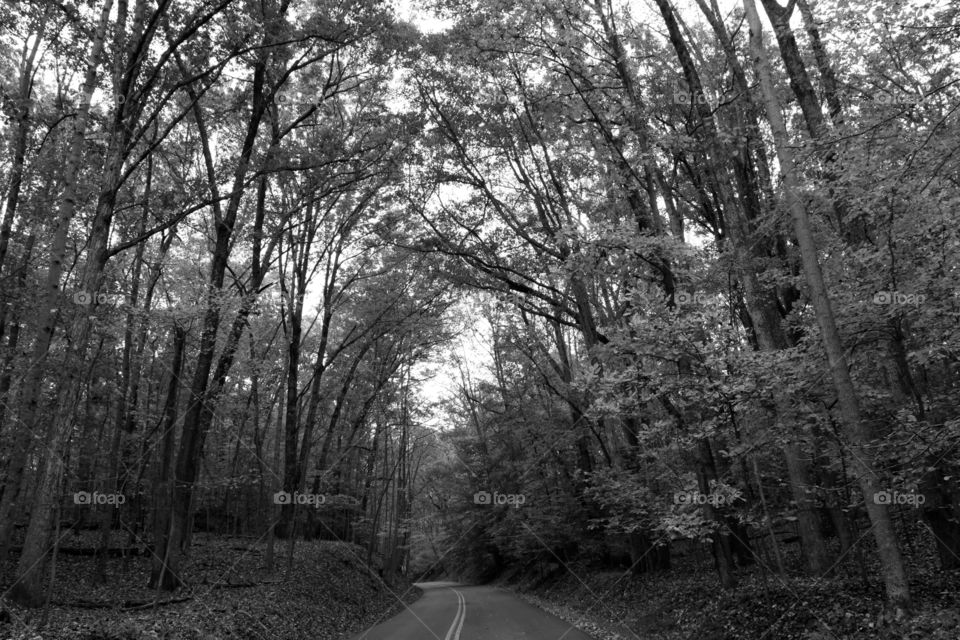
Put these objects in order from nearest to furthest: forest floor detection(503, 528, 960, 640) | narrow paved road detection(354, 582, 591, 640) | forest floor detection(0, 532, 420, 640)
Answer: forest floor detection(503, 528, 960, 640) < forest floor detection(0, 532, 420, 640) < narrow paved road detection(354, 582, 591, 640)

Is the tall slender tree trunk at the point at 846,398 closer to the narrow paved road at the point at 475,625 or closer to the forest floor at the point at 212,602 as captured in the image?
the narrow paved road at the point at 475,625

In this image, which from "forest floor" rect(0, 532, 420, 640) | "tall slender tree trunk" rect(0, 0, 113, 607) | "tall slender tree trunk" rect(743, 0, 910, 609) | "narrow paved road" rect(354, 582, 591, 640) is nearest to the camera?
"tall slender tree trunk" rect(743, 0, 910, 609)

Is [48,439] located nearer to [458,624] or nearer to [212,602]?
[212,602]

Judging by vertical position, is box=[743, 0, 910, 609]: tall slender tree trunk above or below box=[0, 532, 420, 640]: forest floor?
above

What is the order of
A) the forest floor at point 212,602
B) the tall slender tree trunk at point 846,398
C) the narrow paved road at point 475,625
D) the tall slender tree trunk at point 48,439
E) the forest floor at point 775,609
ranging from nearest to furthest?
the tall slender tree trunk at point 846,398 → the forest floor at point 775,609 → the forest floor at point 212,602 → the tall slender tree trunk at point 48,439 → the narrow paved road at point 475,625

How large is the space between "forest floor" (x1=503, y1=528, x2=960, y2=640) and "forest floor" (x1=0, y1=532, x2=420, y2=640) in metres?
6.40

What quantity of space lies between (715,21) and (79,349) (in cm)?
1235

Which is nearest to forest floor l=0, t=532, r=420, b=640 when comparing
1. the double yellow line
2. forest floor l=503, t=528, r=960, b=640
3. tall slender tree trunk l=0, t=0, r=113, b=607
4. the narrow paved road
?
tall slender tree trunk l=0, t=0, r=113, b=607

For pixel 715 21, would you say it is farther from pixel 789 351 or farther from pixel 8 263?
pixel 8 263

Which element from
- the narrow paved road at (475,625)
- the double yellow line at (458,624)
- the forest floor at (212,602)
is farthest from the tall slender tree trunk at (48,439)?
the double yellow line at (458,624)

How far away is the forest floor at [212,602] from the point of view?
7980 millimetres

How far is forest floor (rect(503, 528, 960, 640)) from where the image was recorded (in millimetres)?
6400

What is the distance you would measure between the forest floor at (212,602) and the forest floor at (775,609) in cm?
640

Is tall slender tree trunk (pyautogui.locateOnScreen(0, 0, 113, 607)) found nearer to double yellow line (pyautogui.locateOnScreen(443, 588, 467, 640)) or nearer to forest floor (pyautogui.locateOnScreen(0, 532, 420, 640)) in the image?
forest floor (pyautogui.locateOnScreen(0, 532, 420, 640))
